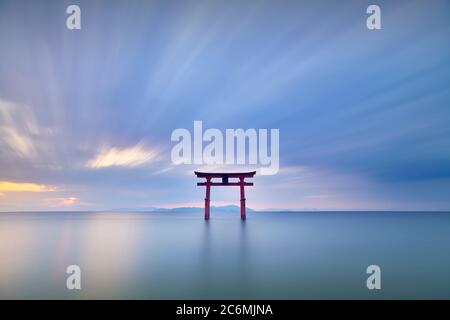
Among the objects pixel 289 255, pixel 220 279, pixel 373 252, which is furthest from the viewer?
pixel 373 252

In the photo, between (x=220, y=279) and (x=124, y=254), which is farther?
(x=124, y=254)

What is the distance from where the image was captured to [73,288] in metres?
5.30

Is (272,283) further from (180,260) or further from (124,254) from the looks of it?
(124,254)
